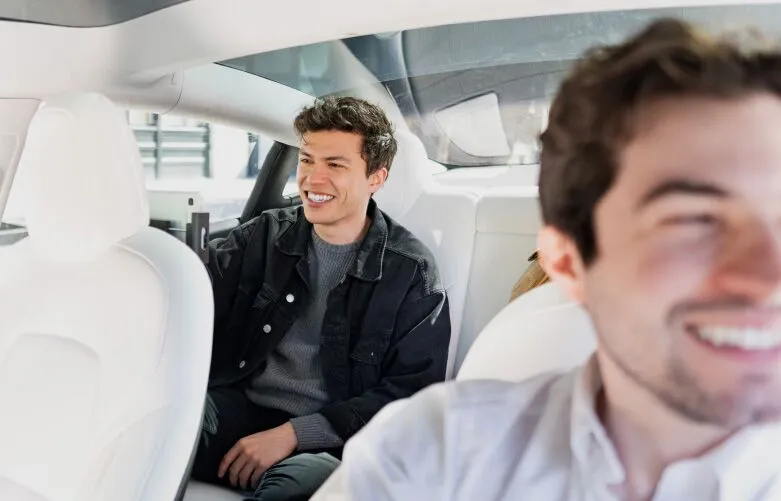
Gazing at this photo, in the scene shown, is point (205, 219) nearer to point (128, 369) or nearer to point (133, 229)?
point (133, 229)

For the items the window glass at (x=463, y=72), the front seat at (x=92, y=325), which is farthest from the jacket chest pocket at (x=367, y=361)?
the window glass at (x=463, y=72)

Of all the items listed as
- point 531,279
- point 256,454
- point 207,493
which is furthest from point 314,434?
point 531,279

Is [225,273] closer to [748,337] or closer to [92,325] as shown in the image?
[92,325]

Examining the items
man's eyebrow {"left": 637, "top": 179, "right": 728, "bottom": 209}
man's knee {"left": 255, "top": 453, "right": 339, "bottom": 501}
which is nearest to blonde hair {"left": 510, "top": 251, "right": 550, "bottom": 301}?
man's knee {"left": 255, "top": 453, "right": 339, "bottom": 501}

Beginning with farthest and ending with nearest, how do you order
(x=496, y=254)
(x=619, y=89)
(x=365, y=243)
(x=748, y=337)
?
(x=496, y=254) → (x=365, y=243) → (x=619, y=89) → (x=748, y=337)

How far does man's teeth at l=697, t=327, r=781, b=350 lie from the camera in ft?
1.71

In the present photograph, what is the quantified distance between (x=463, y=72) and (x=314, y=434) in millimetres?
1133

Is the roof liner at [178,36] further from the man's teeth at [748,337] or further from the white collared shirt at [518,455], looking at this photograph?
the man's teeth at [748,337]

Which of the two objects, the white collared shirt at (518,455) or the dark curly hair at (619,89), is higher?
the dark curly hair at (619,89)

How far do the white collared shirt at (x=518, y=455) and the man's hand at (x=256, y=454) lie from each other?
789 mm

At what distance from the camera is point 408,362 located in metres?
1.70

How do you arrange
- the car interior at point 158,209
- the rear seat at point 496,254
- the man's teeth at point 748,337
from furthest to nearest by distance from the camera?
the rear seat at point 496,254 < the car interior at point 158,209 < the man's teeth at point 748,337

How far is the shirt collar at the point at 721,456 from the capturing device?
2.25 feet

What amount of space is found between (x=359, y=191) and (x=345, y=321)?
29 cm
